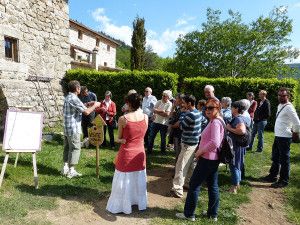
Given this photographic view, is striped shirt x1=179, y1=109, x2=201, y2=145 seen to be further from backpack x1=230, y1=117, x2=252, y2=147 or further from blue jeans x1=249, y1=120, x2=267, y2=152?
blue jeans x1=249, y1=120, x2=267, y2=152

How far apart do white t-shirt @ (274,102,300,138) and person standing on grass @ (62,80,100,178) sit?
3.96 metres

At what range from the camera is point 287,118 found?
6453 millimetres

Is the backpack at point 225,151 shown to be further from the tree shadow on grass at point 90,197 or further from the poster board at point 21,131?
the poster board at point 21,131

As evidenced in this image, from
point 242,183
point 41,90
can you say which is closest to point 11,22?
point 41,90

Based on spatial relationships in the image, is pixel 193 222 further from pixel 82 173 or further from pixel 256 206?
pixel 82 173

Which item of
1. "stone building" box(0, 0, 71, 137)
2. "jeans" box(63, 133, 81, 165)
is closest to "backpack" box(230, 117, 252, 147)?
"jeans" box(63, 133, 81, 165)

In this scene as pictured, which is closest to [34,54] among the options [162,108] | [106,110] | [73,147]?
[106,110]

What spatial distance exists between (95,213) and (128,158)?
1.09 m

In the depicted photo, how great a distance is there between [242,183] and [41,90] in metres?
8.75

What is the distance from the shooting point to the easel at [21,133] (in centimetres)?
578

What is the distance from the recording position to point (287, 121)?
6.45 m

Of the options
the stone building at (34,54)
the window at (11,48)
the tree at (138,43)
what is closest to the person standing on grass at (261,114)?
the stone building at (34,54)

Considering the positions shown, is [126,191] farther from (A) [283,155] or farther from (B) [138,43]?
(B) [138,43]

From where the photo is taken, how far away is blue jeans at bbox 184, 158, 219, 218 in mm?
4625
